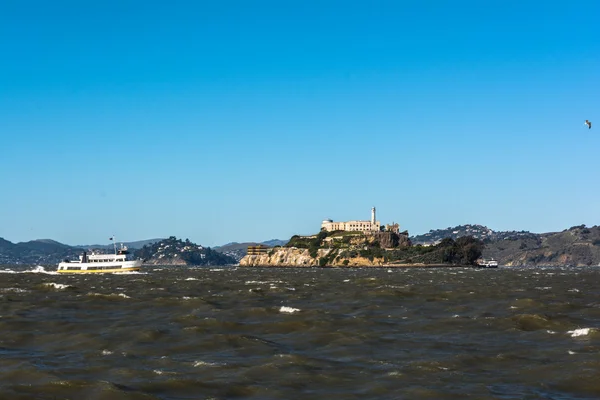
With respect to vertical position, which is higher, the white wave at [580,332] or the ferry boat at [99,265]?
the ferry boat at [99,265]

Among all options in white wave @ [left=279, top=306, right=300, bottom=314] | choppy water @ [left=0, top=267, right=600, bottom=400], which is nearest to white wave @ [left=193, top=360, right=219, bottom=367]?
choppy water @ [left=0, top=267, right=600, bottom=400]

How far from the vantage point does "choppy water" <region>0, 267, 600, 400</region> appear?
2766 cm

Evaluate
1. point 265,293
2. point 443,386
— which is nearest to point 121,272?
point 265,293

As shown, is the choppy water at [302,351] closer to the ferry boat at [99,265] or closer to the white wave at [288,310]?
the white wave at [288,310]

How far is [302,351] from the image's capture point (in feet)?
121

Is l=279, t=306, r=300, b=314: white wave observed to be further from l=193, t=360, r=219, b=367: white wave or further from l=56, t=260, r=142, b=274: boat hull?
l=56, t=260, r=142, b=274: boat hull

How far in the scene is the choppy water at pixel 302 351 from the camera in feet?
90.7

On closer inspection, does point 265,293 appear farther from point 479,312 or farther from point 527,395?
point 527,395

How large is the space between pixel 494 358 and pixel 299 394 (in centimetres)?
1160

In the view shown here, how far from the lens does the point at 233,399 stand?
26.1m

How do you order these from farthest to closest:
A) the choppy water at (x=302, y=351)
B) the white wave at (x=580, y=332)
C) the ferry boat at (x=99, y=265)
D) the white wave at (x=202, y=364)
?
the ferry boat at (x=99, y=265), the white wave at (x=580, y=332), the white wave at (x=202, y=364), the choppy water at (x=302, y=351)

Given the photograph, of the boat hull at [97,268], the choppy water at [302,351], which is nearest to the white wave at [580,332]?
the choppy water at [302,351]

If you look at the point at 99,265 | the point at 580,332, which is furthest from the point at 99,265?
the point at 580,332

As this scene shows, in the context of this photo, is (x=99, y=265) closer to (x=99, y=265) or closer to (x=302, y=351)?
(x=99, y=265)
